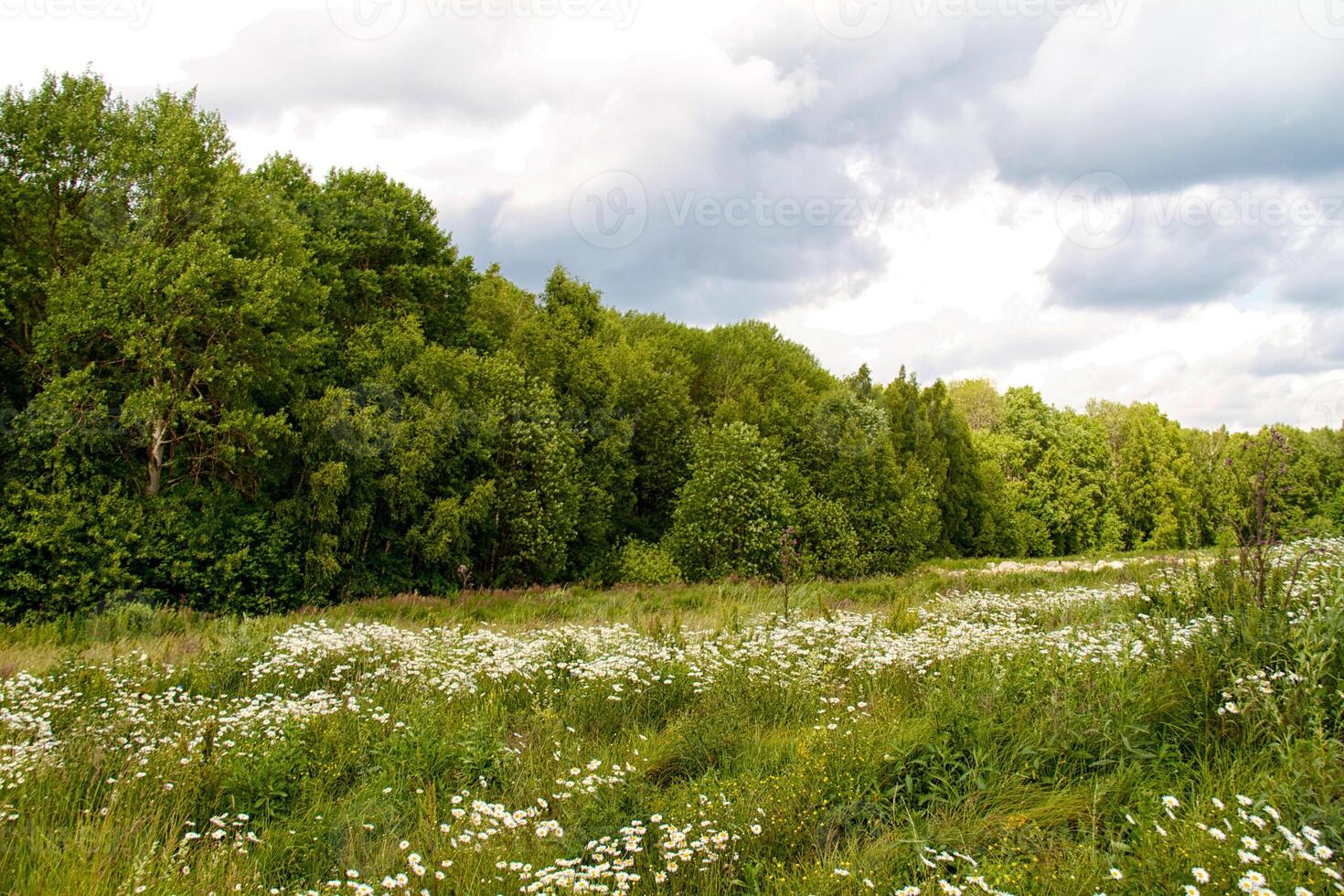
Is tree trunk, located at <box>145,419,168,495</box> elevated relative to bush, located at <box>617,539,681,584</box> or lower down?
elevated

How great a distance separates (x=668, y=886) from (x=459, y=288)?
29.6m

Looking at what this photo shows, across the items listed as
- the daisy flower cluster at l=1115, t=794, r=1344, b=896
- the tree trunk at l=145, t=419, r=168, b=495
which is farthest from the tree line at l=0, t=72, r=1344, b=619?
the daisy flower cluster at l=1115, t=794, r=1344, b=896

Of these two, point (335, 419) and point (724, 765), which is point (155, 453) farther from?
point (724, 765)

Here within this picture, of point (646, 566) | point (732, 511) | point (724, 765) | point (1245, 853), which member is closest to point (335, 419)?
point (646, 566)

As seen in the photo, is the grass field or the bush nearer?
the grass field

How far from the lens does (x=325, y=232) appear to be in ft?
89.3

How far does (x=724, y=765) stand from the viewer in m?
5.68

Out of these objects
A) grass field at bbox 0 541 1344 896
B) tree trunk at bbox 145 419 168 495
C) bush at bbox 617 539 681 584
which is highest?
tree trunk at bbox 145 419 168 495

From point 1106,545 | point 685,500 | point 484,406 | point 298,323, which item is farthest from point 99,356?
point 1106,545

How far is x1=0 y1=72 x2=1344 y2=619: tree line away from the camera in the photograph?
18.7 metres

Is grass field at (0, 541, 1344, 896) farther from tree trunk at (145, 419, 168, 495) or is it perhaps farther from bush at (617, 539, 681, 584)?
bush at (617, 539, 681, 584)

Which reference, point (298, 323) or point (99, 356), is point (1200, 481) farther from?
point (99, 356)

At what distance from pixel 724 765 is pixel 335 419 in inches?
776

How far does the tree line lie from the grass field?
1.79 meters
